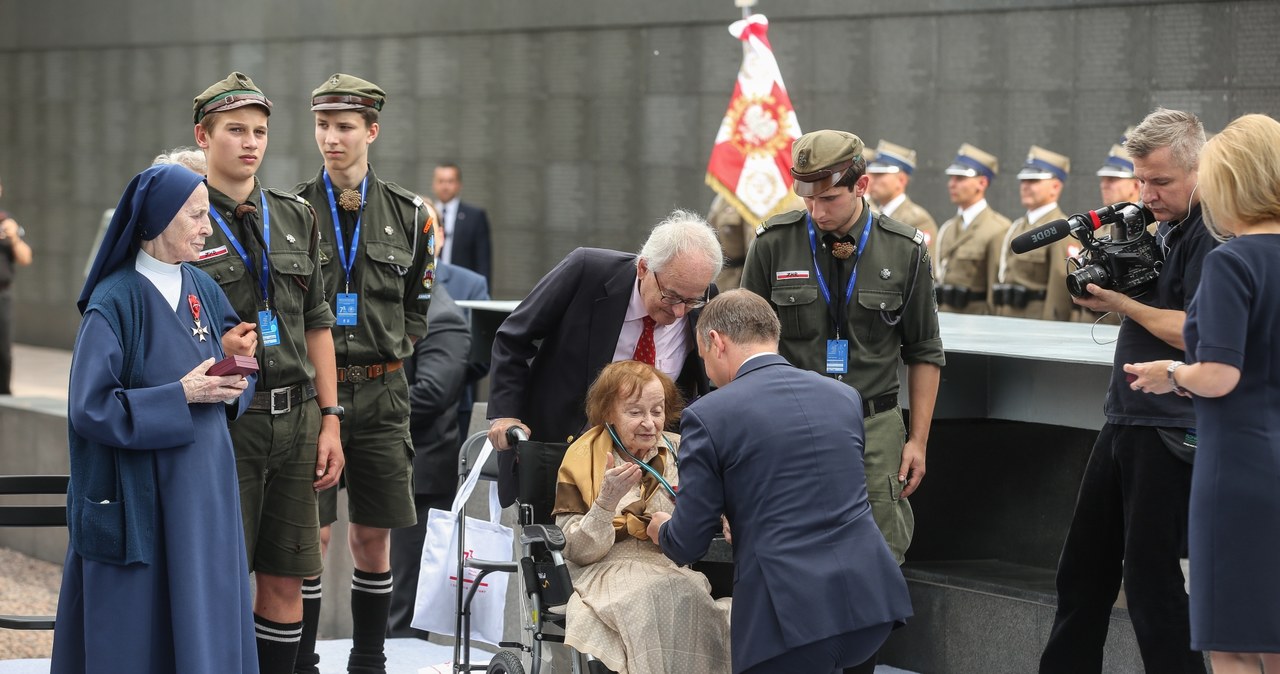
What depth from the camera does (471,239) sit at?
12695 millimetres

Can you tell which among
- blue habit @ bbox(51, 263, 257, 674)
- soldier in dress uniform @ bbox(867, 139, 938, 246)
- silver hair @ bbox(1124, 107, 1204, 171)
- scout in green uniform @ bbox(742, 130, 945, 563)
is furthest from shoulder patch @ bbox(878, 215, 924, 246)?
soldier in dress uniform @ bbox(867, 139, 938, 246)

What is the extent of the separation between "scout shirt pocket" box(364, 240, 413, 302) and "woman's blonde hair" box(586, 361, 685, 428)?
960mm

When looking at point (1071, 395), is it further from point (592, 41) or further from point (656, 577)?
point (592, 41)

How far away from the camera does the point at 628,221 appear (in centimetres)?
1266

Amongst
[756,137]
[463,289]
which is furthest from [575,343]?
[756,137]

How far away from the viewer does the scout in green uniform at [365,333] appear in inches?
194

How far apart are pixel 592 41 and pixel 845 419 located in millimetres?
9555

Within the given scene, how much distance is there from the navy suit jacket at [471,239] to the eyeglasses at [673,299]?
27.6 ft

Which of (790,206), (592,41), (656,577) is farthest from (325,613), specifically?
(592,41)

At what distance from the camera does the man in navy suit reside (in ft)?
11.8

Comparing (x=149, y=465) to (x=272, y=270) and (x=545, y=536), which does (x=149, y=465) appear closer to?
(x=272, y=270)

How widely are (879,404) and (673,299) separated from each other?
2.46 ft

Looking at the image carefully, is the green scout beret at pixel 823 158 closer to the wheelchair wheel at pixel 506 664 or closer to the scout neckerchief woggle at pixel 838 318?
the scout neckerchief woggle at pixel 838 318

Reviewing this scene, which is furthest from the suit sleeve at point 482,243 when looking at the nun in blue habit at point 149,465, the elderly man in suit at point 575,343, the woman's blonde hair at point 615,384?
the nun in blue habit at point 149,465
